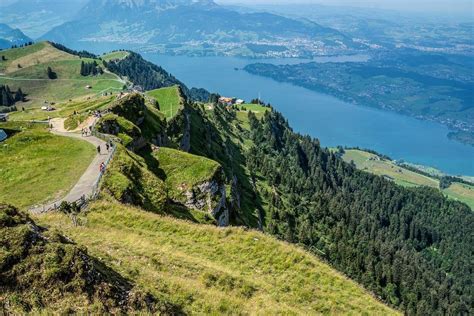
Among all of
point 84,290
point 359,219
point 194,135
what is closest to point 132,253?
point 84,290

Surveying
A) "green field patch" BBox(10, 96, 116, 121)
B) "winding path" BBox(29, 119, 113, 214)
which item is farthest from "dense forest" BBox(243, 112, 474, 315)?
"winding path" BBox(29, 119, 113, 214)

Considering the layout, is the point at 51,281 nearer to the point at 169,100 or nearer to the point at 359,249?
the point at 169,100

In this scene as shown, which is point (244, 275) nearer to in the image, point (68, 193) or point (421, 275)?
point (68, 193)

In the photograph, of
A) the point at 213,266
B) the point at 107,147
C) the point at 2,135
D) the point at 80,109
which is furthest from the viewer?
the point at 80,109

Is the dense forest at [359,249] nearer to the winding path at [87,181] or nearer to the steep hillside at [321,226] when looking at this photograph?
the steep hillside at [321,226]

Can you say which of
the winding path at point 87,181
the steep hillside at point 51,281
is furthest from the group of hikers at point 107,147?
the steep hillside at point 51,281

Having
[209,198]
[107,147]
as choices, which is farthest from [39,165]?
[209,198]
